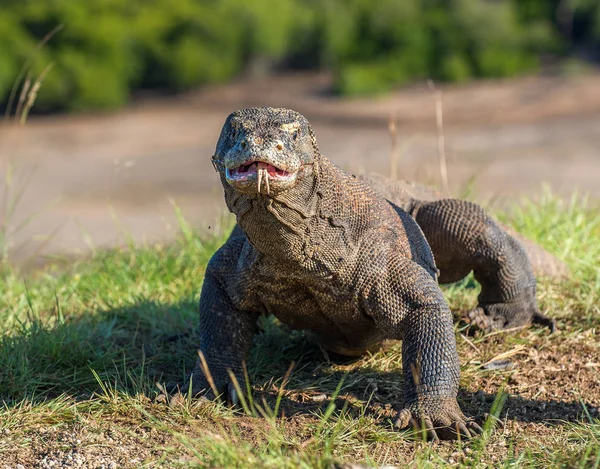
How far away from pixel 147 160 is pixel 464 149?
516 cm

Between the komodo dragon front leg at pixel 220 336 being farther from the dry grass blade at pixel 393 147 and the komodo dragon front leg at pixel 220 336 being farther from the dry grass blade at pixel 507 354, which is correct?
the dry grass blade at pixel 393 147

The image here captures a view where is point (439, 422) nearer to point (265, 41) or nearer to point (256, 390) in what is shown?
point (256, 390)

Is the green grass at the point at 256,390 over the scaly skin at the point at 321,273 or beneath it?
beneath

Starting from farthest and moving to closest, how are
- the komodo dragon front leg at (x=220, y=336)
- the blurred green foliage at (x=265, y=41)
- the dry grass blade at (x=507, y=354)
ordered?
the blurred green foliage at (x=265, y=41) < the dry grass blade at (x=507, y=354) < the komodo dragon front leg at (x=220, y=336)

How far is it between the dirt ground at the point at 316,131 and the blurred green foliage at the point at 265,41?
A: 1.87ft

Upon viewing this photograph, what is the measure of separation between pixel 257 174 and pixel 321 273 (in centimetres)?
75

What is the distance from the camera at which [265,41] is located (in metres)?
20.2

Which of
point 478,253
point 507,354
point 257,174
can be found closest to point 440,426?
point 507,354

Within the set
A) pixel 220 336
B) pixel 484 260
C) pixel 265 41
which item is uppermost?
pixel 265 41

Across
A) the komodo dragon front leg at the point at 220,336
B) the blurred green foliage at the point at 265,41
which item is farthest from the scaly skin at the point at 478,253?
the blurred green foliage at the point at 265,41

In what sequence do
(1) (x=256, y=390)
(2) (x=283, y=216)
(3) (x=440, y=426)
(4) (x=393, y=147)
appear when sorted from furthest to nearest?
1. (4) (x=393, y=147)
2. (1) (x=256, y=390)
3. (3) (x=440, y=426)
4. (2) (x=283, y=216)

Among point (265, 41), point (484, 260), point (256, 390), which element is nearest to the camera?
point (256, 390)

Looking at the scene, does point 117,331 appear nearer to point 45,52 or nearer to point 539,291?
point 539,291

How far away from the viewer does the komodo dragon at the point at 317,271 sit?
346 cm
